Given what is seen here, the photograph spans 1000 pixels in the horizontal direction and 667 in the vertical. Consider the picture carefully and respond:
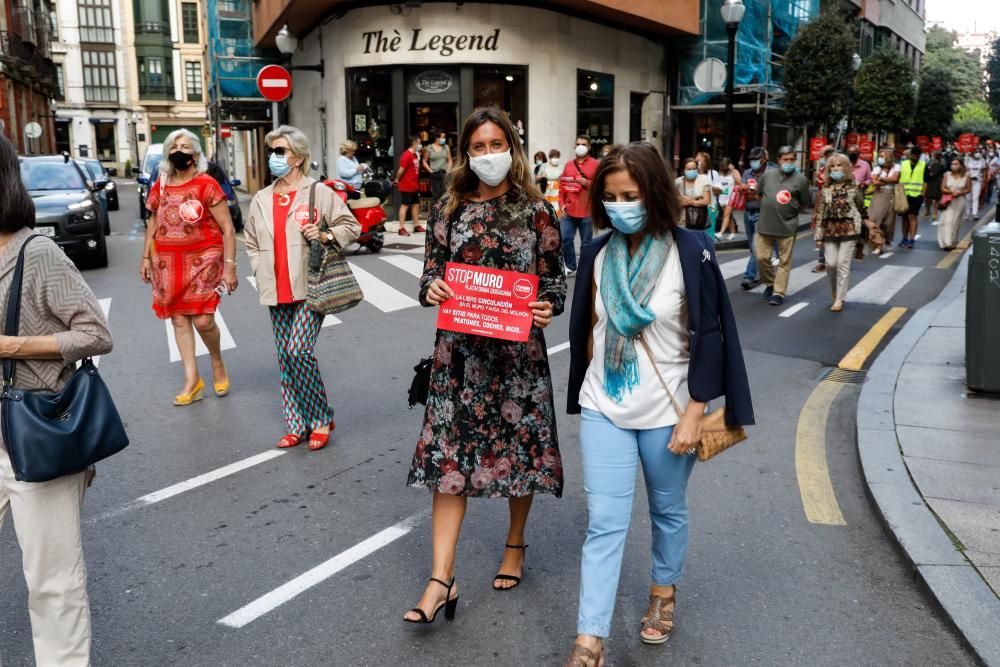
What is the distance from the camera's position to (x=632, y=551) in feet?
14.4

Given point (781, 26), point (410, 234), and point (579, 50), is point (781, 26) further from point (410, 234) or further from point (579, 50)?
point (410, 234)

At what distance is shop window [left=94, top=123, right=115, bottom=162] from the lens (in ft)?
229

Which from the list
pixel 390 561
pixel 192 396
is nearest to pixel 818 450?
pixel 390 561

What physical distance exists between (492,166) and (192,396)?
168 inches

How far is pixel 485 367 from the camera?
3.64 metres

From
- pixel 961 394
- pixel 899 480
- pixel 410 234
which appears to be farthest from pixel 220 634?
pixel 410 234

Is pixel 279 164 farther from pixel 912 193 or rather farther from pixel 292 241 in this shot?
pixel 912 193

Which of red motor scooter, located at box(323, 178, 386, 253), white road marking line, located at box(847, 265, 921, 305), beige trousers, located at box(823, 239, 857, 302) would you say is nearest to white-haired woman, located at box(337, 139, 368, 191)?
red motor scooter, located at box(323, 178, 386, 253)

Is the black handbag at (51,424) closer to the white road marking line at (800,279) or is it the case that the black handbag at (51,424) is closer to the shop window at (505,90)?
the white road marking line at (800,279)

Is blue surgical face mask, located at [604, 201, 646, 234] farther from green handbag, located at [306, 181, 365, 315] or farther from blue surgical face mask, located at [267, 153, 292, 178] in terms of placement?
blue surgical face mask, located at [267, 153, 292, 178]

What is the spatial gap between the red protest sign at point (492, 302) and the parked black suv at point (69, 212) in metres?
11.9

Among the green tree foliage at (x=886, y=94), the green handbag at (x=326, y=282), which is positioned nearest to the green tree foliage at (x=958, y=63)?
the green tree foliage at (x=886, y=94)

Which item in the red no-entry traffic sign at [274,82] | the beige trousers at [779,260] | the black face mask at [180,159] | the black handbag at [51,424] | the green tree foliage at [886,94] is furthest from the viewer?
the green tree foliage at [886,94]

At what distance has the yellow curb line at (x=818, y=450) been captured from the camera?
4.92 meters
